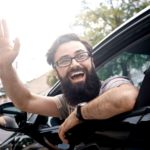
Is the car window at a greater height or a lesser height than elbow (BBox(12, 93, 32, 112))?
greater

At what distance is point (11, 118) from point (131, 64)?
1.00m

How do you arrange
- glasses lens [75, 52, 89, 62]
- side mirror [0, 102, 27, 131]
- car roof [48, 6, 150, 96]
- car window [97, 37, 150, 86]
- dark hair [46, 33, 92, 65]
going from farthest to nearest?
dark hair [46, 33, 92, 65], side mirror [0, 102, 27, 131], glasses lens [75, 52, 89, 62], car window [97, 37, 150, 86], car roof [48, 6, 150, 96]

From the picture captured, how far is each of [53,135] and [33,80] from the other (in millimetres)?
81091

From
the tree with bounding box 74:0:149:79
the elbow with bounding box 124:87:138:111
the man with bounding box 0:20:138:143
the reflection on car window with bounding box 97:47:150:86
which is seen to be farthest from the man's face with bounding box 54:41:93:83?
the tree with bounding box 74:0:149:79

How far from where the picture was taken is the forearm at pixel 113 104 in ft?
5.53

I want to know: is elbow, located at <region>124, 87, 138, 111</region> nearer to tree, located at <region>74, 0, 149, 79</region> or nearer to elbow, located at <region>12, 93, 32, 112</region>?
elbow, located at <region>12, 93, 32, 112</region>

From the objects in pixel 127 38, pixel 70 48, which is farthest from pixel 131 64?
pixel 70 48

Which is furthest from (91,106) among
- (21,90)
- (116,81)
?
(21,90)

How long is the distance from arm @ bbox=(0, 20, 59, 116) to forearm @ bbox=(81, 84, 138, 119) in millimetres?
853

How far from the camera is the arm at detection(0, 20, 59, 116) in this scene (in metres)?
2.48

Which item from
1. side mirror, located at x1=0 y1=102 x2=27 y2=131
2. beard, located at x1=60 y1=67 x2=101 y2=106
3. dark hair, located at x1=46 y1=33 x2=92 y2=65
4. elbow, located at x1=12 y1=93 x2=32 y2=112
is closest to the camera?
beard, located at x1=60 y1=67 x2=101 y2=106

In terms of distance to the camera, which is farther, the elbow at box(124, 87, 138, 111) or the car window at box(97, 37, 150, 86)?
the car window at box(97, 37, 150, 86)

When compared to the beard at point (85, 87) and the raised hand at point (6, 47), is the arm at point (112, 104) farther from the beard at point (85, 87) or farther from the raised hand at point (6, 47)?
the raised hand at point (6, 47)

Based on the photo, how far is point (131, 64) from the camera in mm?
2236
